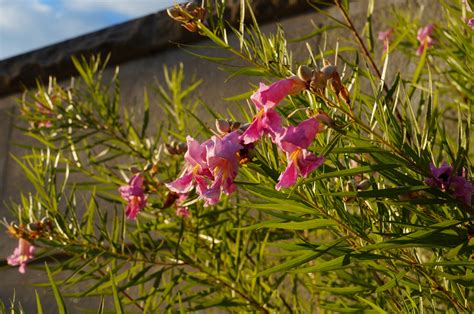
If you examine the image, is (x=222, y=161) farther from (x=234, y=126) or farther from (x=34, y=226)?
(x=34, y=226)

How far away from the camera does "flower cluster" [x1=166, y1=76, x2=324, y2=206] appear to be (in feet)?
1.36

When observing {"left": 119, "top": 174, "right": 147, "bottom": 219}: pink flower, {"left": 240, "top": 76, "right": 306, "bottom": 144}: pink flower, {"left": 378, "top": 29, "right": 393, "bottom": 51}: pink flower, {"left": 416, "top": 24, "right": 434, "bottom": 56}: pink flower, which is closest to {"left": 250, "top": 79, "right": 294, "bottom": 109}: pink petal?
{"left": 240, "top": 76, "right": 306, "bottom": 144}: pink flower

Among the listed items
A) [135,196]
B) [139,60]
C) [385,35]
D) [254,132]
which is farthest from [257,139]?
[139,60]

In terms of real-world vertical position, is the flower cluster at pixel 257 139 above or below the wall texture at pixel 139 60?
above

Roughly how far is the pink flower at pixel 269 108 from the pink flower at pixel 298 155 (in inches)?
0.5

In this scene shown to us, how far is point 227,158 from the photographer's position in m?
0.43

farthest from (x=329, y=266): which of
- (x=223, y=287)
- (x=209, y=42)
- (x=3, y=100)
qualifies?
(x=3, y=100)

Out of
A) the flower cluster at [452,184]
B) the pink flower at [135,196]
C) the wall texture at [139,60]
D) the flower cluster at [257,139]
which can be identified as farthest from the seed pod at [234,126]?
the wall texture at [139,60]

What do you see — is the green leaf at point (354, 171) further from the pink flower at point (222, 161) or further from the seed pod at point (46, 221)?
the seed pod at point (46, 221)

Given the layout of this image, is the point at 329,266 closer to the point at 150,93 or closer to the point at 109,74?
the point at 150,93

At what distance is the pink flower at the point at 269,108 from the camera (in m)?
0.43

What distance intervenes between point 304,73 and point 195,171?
3.6 inches

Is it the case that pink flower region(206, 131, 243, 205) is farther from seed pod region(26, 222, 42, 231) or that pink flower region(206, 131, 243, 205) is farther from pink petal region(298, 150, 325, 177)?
seed pod region(26, 222, 42, 231)

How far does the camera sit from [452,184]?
0.44 meters
